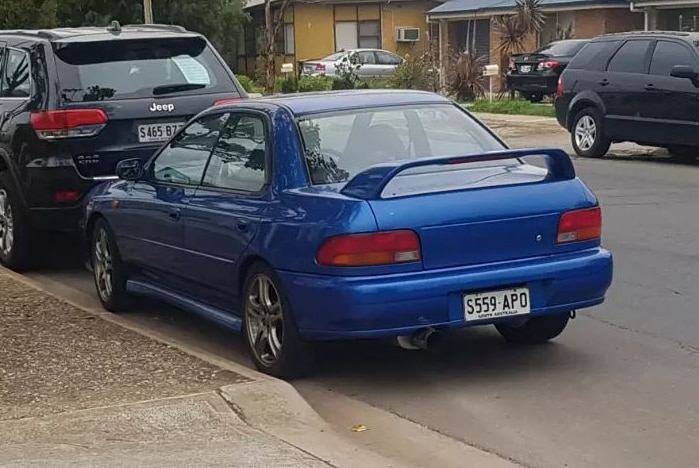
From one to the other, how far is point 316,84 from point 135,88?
27043mm

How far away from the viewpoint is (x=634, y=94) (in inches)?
724

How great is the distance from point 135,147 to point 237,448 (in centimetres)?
491

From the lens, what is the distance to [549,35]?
39.0 m

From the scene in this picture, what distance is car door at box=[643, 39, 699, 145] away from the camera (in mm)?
17531

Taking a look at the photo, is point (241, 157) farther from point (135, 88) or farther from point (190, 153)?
point (135, 88)

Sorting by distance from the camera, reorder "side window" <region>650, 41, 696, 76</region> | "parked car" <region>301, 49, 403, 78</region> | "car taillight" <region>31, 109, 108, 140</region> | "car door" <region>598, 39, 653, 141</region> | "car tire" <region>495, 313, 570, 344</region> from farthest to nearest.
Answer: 1. "parked car" <region>301, 49, 403, 78</region>
2. "car door" <region>598, 39, 653, 141</region>
3. "side window" <region>650, 41, 696, 76</region>
4. "car taillight" <region>31, 109, 108, 140</region>
5. "car tire" <region>495, 313, 570, 344</region>

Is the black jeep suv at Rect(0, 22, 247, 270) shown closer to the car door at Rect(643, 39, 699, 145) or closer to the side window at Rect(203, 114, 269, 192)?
the side window at Rect(203, 114, 269, 192)

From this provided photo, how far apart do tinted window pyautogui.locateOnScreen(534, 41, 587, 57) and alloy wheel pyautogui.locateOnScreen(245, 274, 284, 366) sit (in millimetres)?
25386

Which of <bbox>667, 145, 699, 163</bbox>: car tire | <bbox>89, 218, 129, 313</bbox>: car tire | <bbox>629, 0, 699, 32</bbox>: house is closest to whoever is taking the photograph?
<bbox>89, 218, 129, 313</bbox>: car tire

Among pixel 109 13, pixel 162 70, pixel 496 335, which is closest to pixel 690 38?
pixel 162 70

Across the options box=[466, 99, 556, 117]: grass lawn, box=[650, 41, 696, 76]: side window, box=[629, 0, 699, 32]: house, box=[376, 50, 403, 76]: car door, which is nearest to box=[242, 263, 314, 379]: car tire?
box=[650, 41, 696, 76]: side window

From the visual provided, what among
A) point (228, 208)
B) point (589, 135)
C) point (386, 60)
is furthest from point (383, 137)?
point (386, 60)

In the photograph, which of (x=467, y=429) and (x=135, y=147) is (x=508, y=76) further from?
(x=467, y=429)

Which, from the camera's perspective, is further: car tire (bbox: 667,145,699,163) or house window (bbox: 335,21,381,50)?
house window (bbox: 335,21,381,50)
